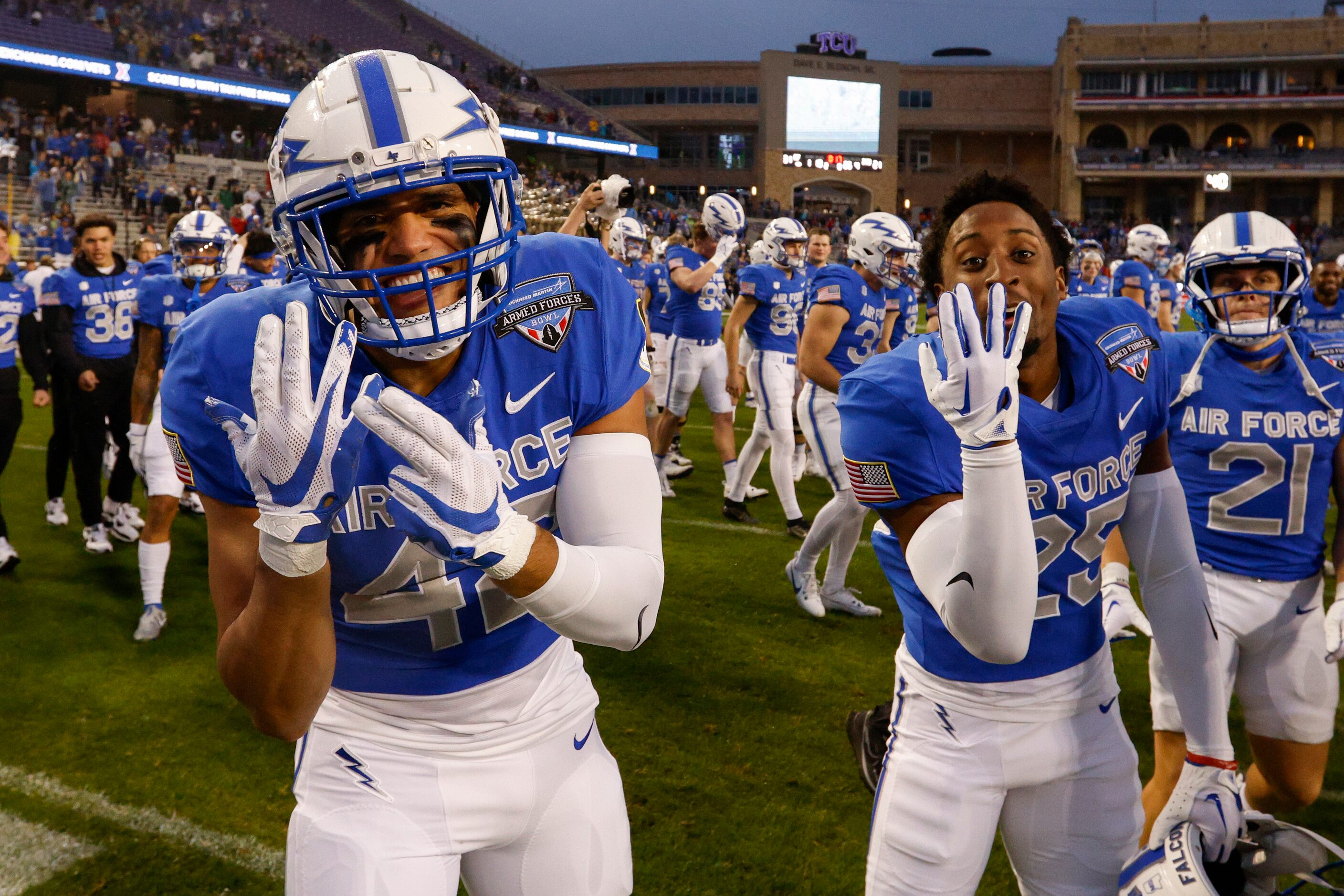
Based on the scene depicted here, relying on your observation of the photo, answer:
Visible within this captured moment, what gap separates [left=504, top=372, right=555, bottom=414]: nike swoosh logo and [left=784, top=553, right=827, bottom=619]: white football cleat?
4.28 meters

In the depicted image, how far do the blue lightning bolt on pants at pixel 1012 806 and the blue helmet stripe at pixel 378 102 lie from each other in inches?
62.8

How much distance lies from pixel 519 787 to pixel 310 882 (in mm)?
384

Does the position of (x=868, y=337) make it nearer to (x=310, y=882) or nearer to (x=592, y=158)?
(x=310, y=882)

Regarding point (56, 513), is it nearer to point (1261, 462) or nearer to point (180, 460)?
point (180, 460)

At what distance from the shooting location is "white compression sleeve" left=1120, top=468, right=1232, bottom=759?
245cm

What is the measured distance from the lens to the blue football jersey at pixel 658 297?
10172 millimetres

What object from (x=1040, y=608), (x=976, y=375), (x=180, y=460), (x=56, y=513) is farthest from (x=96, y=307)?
(x=976, y=375)

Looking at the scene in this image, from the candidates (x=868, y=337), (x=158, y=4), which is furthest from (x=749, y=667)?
(x=158, y=4)

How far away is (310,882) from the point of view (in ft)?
6.20

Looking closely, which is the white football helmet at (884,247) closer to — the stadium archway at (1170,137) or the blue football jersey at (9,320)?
the blue football jersey at (9,320)

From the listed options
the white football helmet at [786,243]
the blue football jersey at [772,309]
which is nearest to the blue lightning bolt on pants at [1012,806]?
the blue football jersey at [772,309]

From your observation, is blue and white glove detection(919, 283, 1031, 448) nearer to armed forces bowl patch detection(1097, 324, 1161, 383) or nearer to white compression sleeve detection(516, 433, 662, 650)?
white compression sleeve detection(516, 433, 662, 650)

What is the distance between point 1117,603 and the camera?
346 cm

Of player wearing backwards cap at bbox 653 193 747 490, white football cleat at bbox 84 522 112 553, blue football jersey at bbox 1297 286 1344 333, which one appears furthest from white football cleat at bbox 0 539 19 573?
blue football jersey at bbox 1297 286 1344 333
